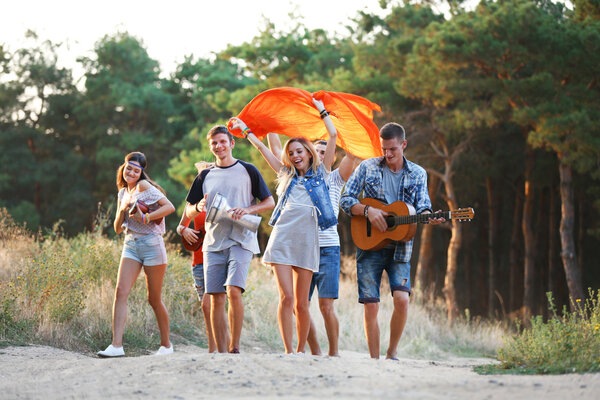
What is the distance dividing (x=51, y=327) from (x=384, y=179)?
15.0 ft

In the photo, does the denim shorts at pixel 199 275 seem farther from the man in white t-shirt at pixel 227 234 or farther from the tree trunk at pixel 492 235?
the tree trunk at pixel 492 235

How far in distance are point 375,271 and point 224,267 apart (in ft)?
4.53

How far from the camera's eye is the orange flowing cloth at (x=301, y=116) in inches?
309

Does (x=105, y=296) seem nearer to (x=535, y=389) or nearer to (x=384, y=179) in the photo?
(x=384, y=179)

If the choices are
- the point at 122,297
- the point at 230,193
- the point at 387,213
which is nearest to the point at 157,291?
the point at 122,297

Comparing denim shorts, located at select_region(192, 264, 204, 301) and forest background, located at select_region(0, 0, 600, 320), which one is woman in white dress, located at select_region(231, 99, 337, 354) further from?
forest background, located at select_region(0, 0, 600, 320)

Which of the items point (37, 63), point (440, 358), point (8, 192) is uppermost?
point (37, 63)

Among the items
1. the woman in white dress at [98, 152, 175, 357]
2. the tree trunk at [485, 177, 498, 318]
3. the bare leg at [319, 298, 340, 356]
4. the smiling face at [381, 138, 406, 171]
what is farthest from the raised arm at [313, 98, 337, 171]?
the tree trunk at [485, 177, 498, 318]

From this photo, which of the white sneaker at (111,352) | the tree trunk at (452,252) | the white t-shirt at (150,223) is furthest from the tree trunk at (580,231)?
the white sneaker at (111,352)

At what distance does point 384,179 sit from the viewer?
278 inches

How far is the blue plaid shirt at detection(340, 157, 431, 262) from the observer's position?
684 centimetres

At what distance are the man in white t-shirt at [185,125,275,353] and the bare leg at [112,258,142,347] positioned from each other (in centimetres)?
89

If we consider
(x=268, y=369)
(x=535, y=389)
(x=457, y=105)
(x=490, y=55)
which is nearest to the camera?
(x=535, y=389)

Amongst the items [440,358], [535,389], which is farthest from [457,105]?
[535,389]
